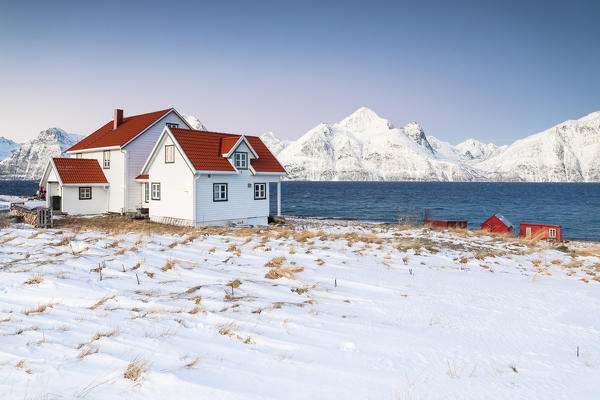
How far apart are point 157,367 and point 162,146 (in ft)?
→ 83.1

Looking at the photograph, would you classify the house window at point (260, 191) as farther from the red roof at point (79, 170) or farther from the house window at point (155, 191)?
the red roof at point (79, 170)

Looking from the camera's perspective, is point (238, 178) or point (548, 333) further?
point (238, 178)

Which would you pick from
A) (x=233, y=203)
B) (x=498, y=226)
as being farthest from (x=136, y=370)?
(x=498, y=226)

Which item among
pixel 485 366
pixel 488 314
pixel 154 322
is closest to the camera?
pixel 485 366

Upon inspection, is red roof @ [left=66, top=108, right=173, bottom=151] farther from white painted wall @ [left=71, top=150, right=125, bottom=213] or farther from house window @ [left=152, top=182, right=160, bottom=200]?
house window @ [left=152, top=182, right=160, bottom=200]

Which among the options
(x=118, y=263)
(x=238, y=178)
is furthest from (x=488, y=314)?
(x=238, y=178)

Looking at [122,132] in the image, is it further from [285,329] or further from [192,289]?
[285,329]

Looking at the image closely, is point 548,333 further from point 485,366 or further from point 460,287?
point 460,287

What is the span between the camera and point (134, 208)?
3158 cm

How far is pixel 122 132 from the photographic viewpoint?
33.5 m

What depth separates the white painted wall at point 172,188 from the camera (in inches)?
1028

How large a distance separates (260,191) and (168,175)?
6841 mm

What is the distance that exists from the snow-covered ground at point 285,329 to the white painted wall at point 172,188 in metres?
13.9

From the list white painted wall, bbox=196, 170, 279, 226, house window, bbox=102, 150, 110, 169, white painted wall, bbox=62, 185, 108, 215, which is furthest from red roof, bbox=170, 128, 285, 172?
white painted wall, bbox=62, 185, 108, 215
